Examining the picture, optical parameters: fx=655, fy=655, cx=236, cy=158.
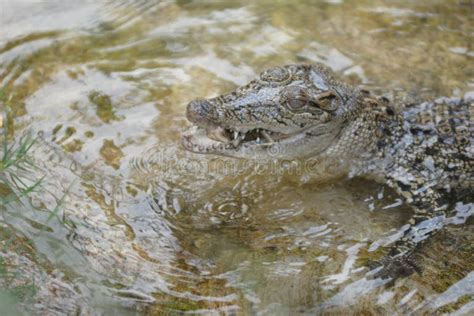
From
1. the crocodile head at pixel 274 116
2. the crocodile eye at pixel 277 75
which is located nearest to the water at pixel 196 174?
the crocodile head at pixel 274 116

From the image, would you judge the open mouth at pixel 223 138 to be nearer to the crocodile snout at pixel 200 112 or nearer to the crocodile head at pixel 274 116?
the crocodile head at pixel 274 116

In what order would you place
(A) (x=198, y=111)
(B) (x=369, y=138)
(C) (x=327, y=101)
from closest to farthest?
1. (A) (x=198, y=111)
2. (C) (x=327, y=101)
3. (B) (x=369, y=138)

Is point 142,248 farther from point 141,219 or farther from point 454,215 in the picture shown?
point 454,215

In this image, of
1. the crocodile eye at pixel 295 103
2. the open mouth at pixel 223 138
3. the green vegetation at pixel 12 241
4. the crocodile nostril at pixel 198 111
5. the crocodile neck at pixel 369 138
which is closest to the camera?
the green vegetation at pixel 12 241

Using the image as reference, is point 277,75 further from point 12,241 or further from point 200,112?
point 12,241

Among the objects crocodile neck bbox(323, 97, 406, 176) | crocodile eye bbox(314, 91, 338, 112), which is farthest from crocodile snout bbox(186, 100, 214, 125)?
crocodile neck bbox(323, 97, 406, 176)

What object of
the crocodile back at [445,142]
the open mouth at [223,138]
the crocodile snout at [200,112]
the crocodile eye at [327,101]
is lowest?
the crocodile back at [445,142]

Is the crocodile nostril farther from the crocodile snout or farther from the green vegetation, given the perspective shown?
the green vegetation

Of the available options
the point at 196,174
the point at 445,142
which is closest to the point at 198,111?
the point at 196,174
